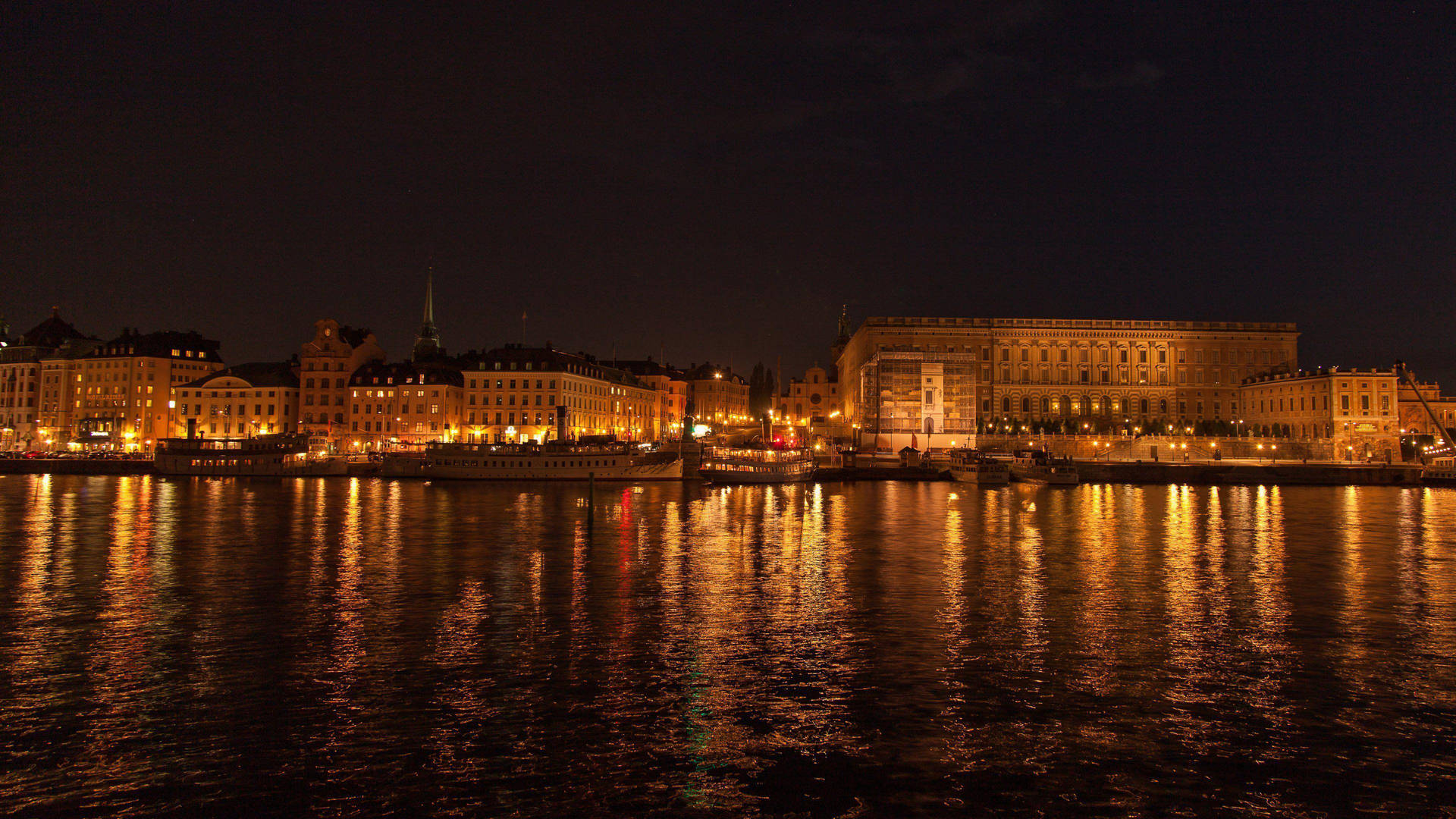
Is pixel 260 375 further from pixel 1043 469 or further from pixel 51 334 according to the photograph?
pixel 1043 469

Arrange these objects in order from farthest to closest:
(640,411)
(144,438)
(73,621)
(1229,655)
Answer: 1. (640,411)
2. (144,438)
3. (73,621)
4. (1229,655)

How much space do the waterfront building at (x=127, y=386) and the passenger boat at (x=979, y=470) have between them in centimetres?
8713

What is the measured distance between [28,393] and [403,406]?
5284 centimetres

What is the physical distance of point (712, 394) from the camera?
13588 centimetres

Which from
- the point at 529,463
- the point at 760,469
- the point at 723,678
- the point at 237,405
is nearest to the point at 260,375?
the point at 237,405

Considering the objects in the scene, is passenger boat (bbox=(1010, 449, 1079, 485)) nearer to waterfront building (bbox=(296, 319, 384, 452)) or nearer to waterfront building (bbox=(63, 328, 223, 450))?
waterfront building (bbox=(296, 319, 384, 452))

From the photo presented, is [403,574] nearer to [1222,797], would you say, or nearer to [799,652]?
[799,652]

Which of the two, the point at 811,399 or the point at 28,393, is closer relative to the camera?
the point at 28,393

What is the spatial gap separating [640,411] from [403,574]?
9154 centimetres

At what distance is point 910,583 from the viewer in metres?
22.7

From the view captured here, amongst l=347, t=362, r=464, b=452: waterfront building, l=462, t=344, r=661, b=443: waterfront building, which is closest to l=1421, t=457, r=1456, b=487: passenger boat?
l=462, t=344, r=661, b=443: waterfront building

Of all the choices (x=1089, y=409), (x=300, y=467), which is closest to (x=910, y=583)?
(x=300, y=467)

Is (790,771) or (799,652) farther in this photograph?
(799,652)

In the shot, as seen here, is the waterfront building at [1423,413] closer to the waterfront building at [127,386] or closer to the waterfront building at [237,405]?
the waterfront building at [237,405]
